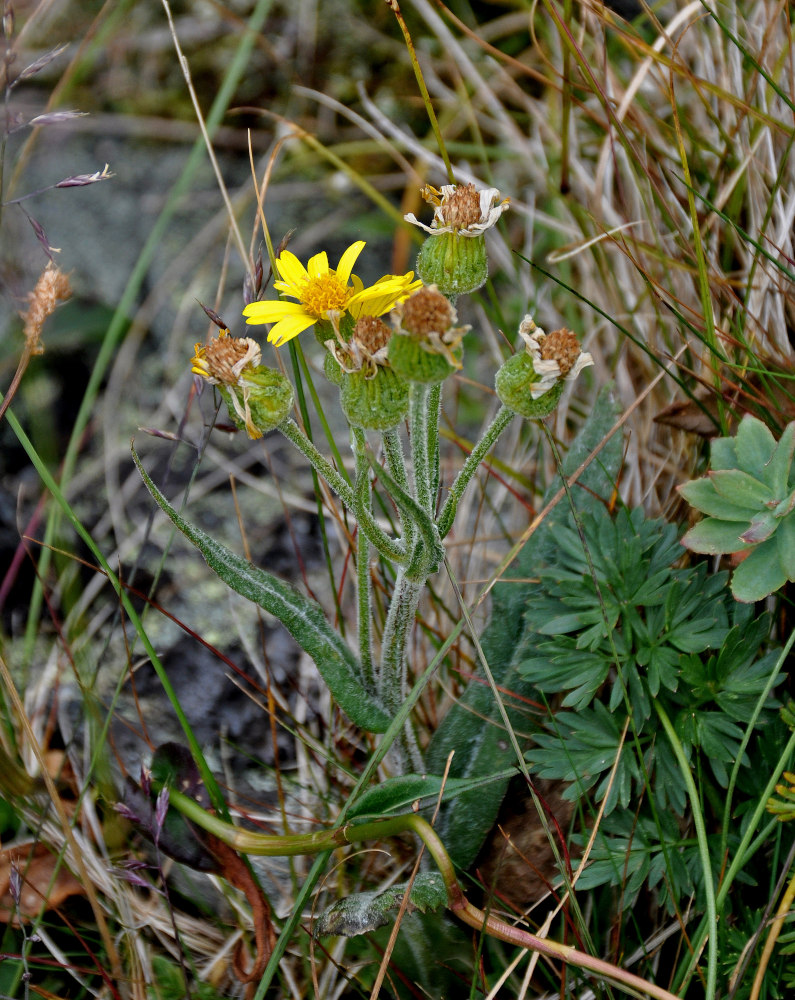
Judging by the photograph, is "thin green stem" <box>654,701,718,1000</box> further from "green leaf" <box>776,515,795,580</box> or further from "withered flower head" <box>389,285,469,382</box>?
"withered flower head" <box>389,285,469,382</box>

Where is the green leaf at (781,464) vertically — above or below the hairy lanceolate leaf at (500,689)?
above

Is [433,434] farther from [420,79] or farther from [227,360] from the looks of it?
[420,79]

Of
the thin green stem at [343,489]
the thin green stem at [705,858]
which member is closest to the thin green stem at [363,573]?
the thin green stem at [343,489]

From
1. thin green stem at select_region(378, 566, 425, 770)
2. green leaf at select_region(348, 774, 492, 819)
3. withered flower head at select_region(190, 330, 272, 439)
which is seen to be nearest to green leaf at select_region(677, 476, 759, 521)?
thin green stem at select_region(378, 566, 425, 770)

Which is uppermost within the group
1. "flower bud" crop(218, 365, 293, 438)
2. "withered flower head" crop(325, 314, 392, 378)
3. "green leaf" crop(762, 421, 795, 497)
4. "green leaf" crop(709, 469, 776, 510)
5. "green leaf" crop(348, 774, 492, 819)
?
"withered flower head" crop(325, 314, 392, 378)

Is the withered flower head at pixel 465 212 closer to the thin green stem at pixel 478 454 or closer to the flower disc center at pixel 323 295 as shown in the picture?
the flower disc center at pixel 323 295

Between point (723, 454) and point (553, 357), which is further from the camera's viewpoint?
point (723, 454)

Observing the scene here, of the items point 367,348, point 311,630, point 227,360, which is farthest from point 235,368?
point 311,630
